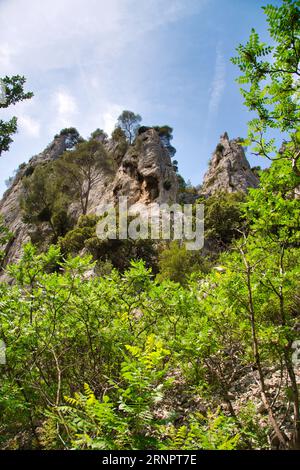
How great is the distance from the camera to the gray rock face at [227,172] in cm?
3959

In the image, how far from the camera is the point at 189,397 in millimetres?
5719

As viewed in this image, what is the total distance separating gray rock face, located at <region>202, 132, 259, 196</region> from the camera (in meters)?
39.6

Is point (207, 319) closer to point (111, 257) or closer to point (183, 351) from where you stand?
point (183, 351)

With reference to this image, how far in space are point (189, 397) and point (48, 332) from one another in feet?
9.64
